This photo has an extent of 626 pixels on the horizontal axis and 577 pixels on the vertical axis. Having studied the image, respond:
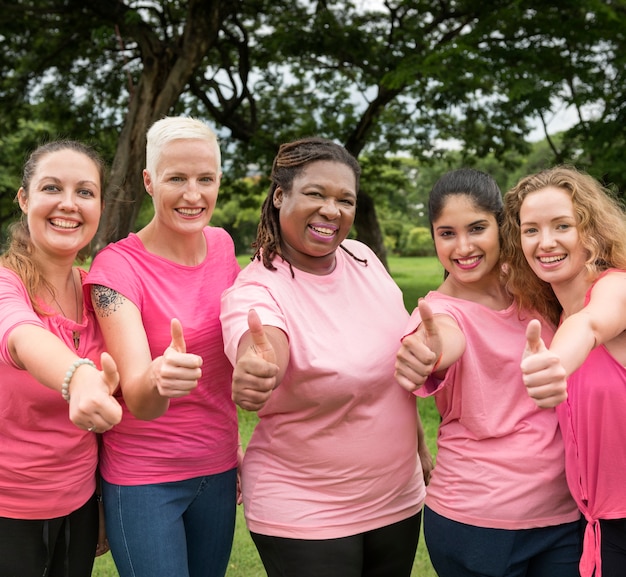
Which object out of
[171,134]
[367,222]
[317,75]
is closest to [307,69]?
[317,75]

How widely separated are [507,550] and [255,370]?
108 cm

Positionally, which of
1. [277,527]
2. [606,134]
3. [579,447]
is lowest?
[277,527]

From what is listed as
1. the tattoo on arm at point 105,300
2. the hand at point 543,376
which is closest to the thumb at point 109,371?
the tattoo on arm at point 105,300

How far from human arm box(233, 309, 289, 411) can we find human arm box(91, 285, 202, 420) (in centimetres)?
13

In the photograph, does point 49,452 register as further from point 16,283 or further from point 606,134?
point 606,134

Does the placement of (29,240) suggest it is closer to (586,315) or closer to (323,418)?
(323,418)

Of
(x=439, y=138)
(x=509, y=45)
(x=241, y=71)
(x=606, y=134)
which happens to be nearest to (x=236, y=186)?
(x=241, y=71)

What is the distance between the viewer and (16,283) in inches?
95.1

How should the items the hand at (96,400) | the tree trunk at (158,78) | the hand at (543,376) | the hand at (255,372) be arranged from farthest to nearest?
1. the tree trunk at (158,78)
2. the hand at (255,372)
3. the hand at (543,376)
4. the hand at (96,400)

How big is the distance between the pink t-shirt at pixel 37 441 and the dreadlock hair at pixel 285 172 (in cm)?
70

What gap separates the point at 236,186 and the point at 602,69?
346 inches

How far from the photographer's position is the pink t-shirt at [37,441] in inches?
94.8

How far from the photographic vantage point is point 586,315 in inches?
88.6

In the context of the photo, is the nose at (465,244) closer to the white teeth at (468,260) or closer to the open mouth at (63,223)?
the white teeth at (468,260)
